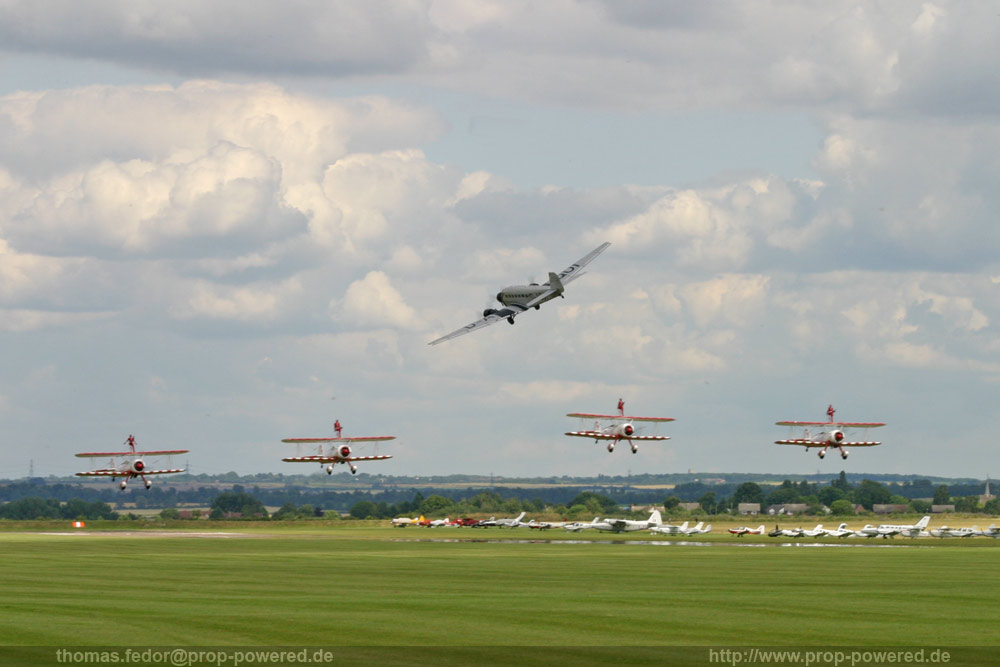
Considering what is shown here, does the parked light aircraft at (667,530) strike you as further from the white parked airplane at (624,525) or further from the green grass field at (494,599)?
the green grass field at (494,599)

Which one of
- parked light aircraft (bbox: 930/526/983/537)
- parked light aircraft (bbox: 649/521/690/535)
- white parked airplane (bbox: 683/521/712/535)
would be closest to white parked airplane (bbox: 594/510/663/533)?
parked light aircraft (bbox: 649/521/690/535)

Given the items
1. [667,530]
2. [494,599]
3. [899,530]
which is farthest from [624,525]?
[494,599]

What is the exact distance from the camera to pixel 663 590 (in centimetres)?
7362

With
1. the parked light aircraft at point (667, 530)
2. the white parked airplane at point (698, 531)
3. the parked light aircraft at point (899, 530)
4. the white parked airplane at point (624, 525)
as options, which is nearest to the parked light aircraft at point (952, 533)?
the parked light aircraft at point (899, 530)

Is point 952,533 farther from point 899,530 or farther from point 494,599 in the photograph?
point 494,599

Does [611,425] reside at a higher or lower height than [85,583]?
higher

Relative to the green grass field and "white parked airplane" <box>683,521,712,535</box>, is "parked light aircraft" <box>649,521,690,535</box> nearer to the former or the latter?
"white parked airplane" <box>683,521,712,535</box>

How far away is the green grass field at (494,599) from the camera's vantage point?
50938mm

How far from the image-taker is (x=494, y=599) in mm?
66562
